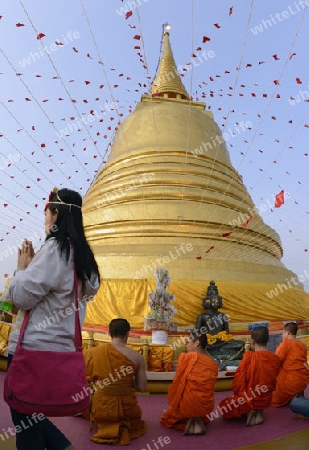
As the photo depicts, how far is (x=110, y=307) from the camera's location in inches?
392

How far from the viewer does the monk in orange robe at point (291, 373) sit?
513cm

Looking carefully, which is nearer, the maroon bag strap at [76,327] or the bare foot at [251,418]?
the maroon bag strap at [76,327]

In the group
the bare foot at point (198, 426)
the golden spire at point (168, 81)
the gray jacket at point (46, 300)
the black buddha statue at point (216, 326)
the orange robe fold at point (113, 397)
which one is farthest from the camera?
the golden spire at point (168, 81)

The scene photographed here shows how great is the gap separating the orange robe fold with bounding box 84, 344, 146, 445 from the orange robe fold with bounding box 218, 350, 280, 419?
1.19m

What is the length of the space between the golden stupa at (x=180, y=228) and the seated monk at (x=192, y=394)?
17.3 feet

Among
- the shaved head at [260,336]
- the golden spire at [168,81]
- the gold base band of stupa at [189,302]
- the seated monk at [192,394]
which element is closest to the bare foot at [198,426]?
the seated monk at [192,394]

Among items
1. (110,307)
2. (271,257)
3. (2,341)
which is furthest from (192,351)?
(271,257)

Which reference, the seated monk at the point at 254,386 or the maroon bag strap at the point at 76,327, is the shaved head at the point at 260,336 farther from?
the maroon bag strap at the point at 76,327

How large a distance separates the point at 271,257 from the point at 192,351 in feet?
33.8

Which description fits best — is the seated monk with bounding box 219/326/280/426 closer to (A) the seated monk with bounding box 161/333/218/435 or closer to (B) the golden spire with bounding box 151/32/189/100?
(A) the seated monk with bounding box 161/333/218/435

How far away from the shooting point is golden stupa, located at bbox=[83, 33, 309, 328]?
412 inches

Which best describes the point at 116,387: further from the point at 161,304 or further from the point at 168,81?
the point at 168,81

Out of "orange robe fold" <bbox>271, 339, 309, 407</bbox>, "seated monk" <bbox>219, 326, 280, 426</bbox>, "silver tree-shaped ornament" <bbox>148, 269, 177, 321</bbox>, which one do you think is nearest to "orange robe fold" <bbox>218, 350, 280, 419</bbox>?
"seated monk" <bbox>219, 326, 280, 426</bbox>

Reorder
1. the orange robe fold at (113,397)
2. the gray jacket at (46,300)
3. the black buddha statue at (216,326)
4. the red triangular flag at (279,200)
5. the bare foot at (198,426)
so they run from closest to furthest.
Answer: the gray jacket at (46,300)
the orange robe fold at (113,397)
the bare foot at (198,426)
the black buddha statue at (216,326)
the red triangular flag at (279,200)
